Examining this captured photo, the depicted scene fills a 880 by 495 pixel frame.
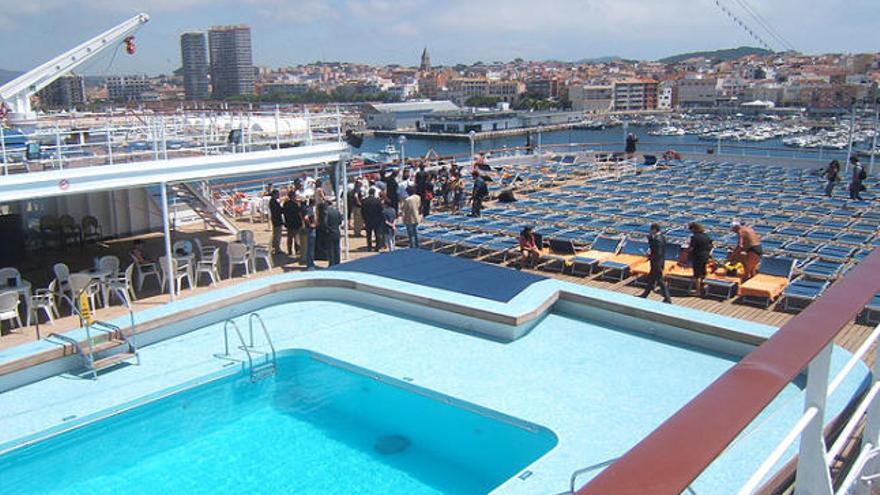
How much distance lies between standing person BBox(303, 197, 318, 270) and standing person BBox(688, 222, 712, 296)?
601 cm

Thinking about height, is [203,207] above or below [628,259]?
above

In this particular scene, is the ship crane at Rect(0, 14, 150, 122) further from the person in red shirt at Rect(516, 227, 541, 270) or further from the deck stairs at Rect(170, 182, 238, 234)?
the person in red shirt at Rect(516, 227, 541, 270)

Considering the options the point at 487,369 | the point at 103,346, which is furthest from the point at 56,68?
the point at 487,369

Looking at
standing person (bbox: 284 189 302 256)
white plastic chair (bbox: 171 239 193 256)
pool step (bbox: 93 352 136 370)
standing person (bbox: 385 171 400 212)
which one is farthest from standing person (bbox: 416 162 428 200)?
pool step (bbox: 93 352 136 370)

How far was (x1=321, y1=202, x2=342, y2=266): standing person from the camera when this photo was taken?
1222cm

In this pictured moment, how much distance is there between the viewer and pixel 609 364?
7.85 metres

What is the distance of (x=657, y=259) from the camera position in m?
10.4

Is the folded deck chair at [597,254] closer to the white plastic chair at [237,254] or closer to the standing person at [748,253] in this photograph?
the standing person at [748,253]

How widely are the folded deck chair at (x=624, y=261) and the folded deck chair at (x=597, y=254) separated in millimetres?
125

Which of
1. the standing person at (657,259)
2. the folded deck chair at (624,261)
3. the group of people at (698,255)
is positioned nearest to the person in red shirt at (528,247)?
the folded deck chair at (624,261)

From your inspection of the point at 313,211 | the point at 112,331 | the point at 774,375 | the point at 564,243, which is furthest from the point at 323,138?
the point at 774,375

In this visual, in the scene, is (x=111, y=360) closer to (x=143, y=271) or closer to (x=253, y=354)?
(x=253, y=354)

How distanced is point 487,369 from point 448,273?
2642mm

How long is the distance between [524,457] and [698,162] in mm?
23424
